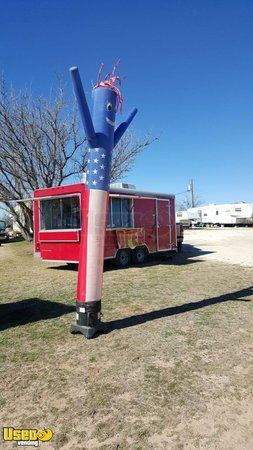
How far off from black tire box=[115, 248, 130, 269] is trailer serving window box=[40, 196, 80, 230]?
2.05m

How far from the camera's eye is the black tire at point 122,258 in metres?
13.2

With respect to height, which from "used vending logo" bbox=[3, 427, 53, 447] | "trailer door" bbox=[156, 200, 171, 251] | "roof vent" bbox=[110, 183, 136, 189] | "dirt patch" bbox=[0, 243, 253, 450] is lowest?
"used vending logo" bbox=[3, 427, 53, 447]

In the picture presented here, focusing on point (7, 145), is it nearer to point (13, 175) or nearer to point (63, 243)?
point (13, 175)

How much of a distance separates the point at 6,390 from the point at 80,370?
84cm

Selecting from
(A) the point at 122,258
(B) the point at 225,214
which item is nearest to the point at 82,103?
(A) the point at 122,258

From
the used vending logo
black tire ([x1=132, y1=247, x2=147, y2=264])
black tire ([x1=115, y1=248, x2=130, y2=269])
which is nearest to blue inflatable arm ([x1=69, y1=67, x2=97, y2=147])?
the used vending logo

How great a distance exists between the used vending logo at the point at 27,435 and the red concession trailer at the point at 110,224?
8526 mm

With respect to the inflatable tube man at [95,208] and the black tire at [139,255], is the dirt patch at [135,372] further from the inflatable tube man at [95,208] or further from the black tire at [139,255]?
the black tire at [139,255]

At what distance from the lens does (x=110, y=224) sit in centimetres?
1273

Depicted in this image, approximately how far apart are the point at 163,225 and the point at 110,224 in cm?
331

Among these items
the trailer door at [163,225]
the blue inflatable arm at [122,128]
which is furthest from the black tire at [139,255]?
the blue inflatable arm at [122,128]

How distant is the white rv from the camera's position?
50.8m

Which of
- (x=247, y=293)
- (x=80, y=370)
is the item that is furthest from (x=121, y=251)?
(x=80, y=370)

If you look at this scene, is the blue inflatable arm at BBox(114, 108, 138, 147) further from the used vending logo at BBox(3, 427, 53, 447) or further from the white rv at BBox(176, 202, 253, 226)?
the white rv at BBox(176, 202, 253, 226)
